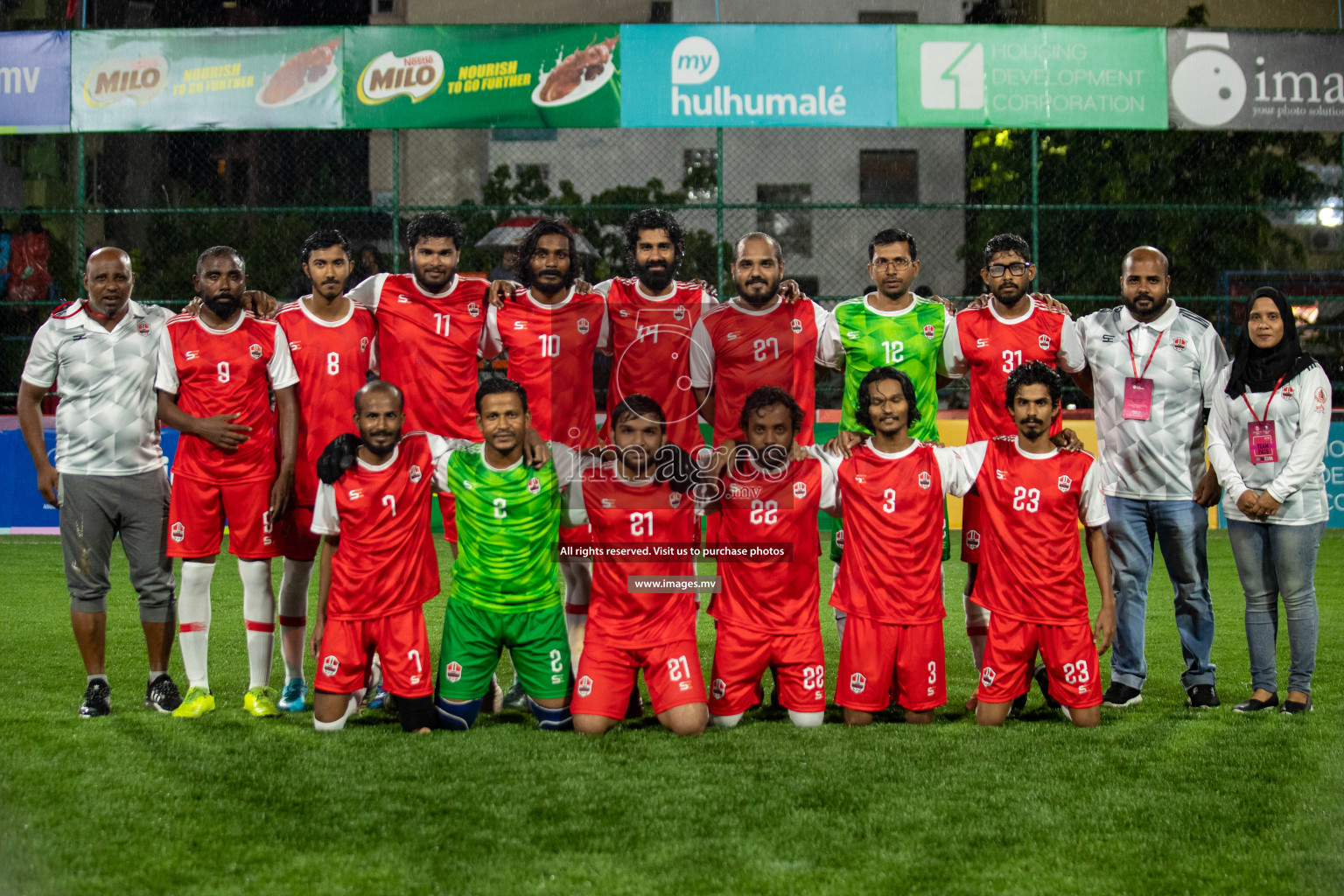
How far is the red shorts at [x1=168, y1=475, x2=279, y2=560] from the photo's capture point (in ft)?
16.9

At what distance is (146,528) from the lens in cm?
522

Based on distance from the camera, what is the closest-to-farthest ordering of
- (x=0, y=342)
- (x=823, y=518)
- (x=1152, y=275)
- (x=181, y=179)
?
(x=1152, y=275) < (x=823, y=518) < (x=0, y=342) < (x=181, y=179)

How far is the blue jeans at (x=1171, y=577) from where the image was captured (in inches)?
210

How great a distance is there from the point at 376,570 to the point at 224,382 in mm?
1142

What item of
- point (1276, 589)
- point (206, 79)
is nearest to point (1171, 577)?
point (1276, 589)

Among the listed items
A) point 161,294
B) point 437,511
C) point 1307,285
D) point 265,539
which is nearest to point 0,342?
point 161,294

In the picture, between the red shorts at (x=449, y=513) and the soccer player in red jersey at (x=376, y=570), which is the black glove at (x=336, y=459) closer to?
the soccer player in red jersey at (x=376, y=570)

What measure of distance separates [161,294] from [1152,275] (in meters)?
13.5

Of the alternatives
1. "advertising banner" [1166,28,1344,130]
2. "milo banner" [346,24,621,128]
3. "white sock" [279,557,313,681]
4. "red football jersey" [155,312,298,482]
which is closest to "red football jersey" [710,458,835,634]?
"white sock" [279,557,313,681]

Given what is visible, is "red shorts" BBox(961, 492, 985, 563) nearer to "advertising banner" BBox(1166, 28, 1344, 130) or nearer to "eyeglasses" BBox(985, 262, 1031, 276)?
"eyeglasses" BBox(985, 262, 1031, 276)

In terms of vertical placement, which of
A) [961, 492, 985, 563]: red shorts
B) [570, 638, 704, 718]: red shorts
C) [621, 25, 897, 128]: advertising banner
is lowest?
[570, 638, 704, 718]: red shorts

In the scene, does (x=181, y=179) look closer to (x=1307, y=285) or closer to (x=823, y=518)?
(x=823, y=518)

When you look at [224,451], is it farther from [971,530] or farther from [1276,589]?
[1276,589]

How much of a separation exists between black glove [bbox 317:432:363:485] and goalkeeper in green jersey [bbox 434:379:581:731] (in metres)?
0.43
